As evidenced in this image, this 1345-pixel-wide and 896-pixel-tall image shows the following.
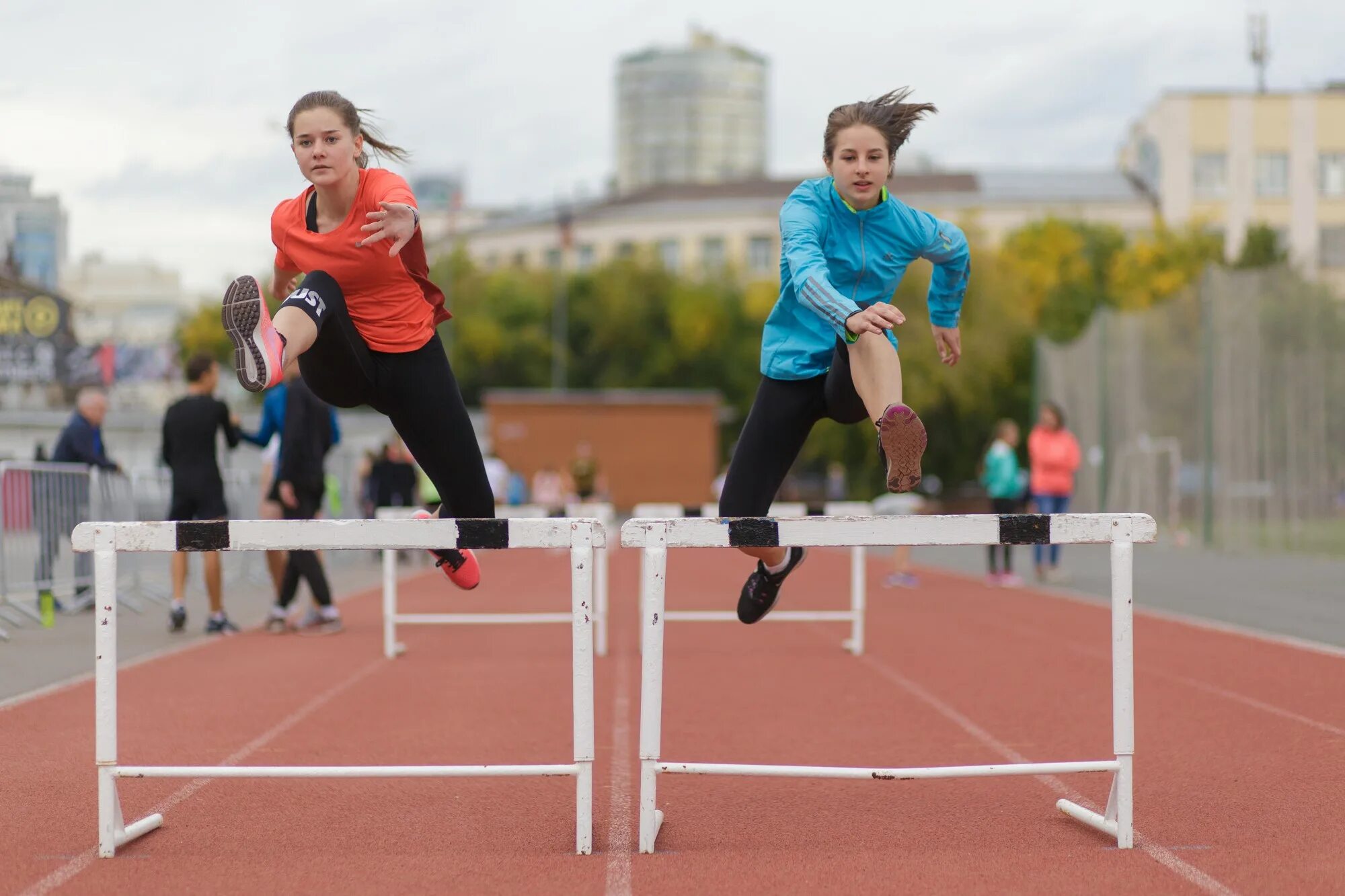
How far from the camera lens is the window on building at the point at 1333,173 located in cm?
6412

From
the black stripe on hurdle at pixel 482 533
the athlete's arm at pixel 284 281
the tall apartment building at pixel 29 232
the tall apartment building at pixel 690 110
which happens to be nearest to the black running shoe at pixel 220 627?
the athlete's arm at pixel 284 281

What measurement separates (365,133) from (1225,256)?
5903 centimetres

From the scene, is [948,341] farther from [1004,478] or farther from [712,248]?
[712,248]

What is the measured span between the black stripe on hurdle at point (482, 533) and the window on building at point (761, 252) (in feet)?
255

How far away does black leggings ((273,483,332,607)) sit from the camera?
34.5ft

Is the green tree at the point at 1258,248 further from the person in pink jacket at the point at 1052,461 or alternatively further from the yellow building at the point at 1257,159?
the person in pink jacket at the point at 1052,461

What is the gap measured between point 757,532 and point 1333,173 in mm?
67708

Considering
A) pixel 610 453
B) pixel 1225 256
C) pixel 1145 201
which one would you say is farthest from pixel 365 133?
pixel 1145 201

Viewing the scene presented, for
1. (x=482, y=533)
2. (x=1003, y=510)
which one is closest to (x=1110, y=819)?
(x=482, y=533)

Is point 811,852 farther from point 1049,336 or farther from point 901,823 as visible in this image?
point 1049,336

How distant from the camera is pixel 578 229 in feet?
288

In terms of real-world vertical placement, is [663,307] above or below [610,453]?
above

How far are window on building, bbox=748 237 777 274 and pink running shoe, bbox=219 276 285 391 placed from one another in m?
77.7

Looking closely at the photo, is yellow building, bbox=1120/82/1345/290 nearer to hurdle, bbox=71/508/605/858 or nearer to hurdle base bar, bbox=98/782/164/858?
hurdle, bbox=71/508/605/858
